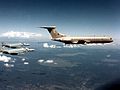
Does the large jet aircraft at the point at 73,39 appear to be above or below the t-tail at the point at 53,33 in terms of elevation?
below

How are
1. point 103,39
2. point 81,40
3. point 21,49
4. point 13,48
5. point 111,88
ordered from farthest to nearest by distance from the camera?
point 13,48, point 21,49, point 103,39, point 81,40, point 111,88

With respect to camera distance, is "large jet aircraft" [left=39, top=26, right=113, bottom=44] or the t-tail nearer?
"large jet aircraft" [left=39, top=26, right=113, bottom=44]

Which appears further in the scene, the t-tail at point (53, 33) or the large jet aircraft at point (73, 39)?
the t-tail at point (53, 33)

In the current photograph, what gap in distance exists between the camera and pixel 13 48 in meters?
161

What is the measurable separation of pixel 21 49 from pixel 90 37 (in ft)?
253

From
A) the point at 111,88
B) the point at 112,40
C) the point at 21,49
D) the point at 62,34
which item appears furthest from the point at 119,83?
the point at 21,49

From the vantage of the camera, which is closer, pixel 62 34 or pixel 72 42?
pixel 72 42

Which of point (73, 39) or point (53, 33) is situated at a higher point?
point (53, 33)

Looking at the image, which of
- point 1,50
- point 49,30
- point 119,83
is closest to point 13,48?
point 1,50

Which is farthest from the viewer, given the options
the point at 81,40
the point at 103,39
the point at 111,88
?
the point at 103,39

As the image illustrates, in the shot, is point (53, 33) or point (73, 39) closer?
point (73, 39)

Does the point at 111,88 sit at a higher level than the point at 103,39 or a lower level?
lower

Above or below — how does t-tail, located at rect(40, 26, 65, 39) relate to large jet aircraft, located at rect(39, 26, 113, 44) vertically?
above

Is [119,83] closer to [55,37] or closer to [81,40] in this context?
[81,40]
